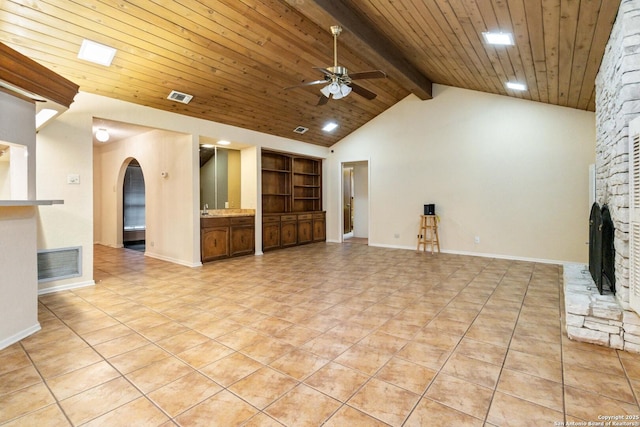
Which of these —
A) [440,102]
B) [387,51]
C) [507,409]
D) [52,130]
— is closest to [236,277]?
[52,130]

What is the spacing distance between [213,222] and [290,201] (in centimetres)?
249

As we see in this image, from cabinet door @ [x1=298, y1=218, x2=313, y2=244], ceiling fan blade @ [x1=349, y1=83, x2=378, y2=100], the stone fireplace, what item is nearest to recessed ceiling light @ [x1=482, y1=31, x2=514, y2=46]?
the stone fireplace

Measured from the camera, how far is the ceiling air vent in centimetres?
475

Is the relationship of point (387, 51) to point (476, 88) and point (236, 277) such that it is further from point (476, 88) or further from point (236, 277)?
point (236, 277)

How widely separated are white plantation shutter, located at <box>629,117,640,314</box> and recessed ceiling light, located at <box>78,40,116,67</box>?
5.10 m

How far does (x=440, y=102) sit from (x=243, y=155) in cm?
450

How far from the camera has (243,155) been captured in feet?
23.2

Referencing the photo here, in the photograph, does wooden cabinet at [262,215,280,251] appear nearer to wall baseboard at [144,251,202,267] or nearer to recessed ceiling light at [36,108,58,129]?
wall baseboard at [144,251,202,267]

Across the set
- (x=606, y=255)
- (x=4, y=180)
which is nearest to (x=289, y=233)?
(x=4, y=180)

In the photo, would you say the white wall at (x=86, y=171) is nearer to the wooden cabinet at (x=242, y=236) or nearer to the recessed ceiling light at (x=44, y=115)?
the recessed ceiling light at (x=44, y=115)

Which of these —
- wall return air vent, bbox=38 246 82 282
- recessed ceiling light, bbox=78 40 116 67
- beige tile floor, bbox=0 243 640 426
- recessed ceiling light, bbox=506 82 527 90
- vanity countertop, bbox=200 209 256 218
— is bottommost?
beige tile floor, bbox=0 243 640 426

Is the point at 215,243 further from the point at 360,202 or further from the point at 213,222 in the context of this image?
the point at 360,202

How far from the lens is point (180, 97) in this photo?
4875 mm

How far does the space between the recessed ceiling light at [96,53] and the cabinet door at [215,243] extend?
301cm
